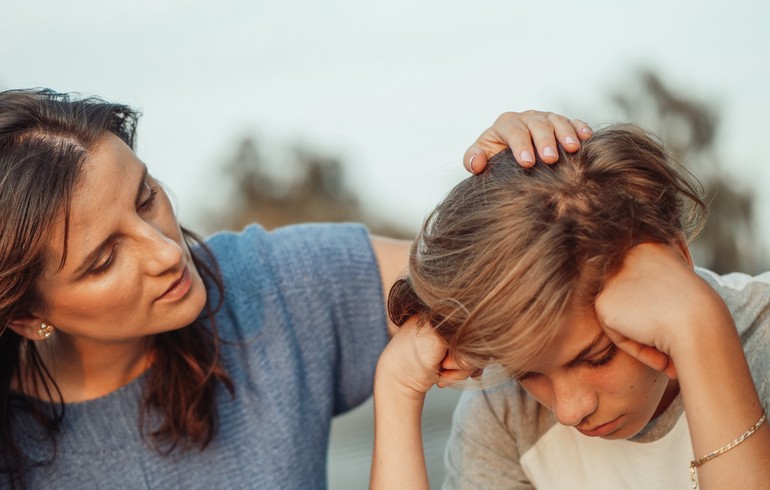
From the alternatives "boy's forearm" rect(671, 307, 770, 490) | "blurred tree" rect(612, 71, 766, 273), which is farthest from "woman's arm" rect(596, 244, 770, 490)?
"blurred tree" rect(612, 71, 766, 273)

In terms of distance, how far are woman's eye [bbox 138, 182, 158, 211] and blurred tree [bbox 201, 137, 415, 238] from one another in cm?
294

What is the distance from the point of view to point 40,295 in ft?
5.31

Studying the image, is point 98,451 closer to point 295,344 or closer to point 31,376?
point 31,376

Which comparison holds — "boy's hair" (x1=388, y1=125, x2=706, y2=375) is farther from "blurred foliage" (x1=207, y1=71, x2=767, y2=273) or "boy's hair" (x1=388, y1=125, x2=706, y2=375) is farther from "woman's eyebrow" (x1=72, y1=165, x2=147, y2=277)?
"blurred foliage" (x1=207, y1=71, x2=767, y2=273)

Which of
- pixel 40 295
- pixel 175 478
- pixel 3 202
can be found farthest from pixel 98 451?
pixel 3 202

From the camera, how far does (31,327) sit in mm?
1695

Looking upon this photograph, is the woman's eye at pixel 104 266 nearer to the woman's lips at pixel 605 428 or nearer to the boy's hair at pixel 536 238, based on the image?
the boy's hair at pixel 536 238

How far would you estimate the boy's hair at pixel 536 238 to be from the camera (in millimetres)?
1300

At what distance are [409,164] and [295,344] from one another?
0.61 meters

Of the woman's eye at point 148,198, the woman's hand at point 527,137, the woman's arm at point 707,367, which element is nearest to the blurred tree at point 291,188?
the woman's eye at point 148,198

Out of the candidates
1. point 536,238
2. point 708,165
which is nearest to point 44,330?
point 536,238

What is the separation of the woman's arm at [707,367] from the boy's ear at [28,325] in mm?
1069

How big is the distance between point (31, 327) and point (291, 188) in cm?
318

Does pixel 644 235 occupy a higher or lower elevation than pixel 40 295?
higher
